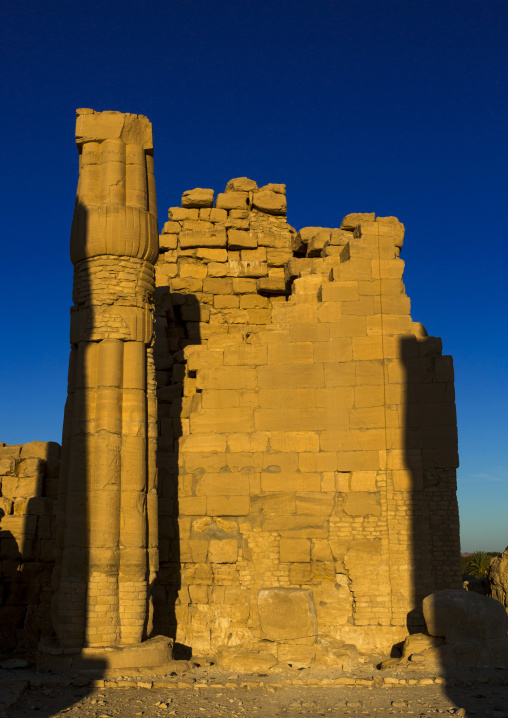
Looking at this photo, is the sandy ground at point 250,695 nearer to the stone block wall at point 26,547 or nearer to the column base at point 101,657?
the column base at point 101,657

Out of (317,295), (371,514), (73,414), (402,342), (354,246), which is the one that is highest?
(354,246)

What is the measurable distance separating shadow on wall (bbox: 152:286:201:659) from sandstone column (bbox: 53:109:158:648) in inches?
54.0

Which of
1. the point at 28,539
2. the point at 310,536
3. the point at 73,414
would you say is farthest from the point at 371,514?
the point at 28,539

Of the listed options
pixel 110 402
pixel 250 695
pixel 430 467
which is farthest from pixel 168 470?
pixel 250 695

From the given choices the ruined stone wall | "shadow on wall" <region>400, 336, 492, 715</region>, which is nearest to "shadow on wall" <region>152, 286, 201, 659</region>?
the ruined stone wall

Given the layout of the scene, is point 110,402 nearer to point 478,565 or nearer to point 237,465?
point 237,465

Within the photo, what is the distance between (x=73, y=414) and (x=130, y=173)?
3739 millimetres

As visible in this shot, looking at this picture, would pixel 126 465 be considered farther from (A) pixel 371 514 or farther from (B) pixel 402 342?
(B) pixel 402 342

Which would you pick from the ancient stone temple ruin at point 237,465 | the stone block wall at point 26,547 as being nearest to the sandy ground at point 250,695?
the ancient stone temple ruin at point 237,465

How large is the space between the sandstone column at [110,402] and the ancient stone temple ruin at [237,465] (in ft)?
0.09

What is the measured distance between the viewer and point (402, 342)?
1252 centimetres

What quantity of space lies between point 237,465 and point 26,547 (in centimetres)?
409

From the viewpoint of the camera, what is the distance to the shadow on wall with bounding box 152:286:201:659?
11.9 m

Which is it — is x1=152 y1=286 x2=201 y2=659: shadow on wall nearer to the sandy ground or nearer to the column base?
the column base
